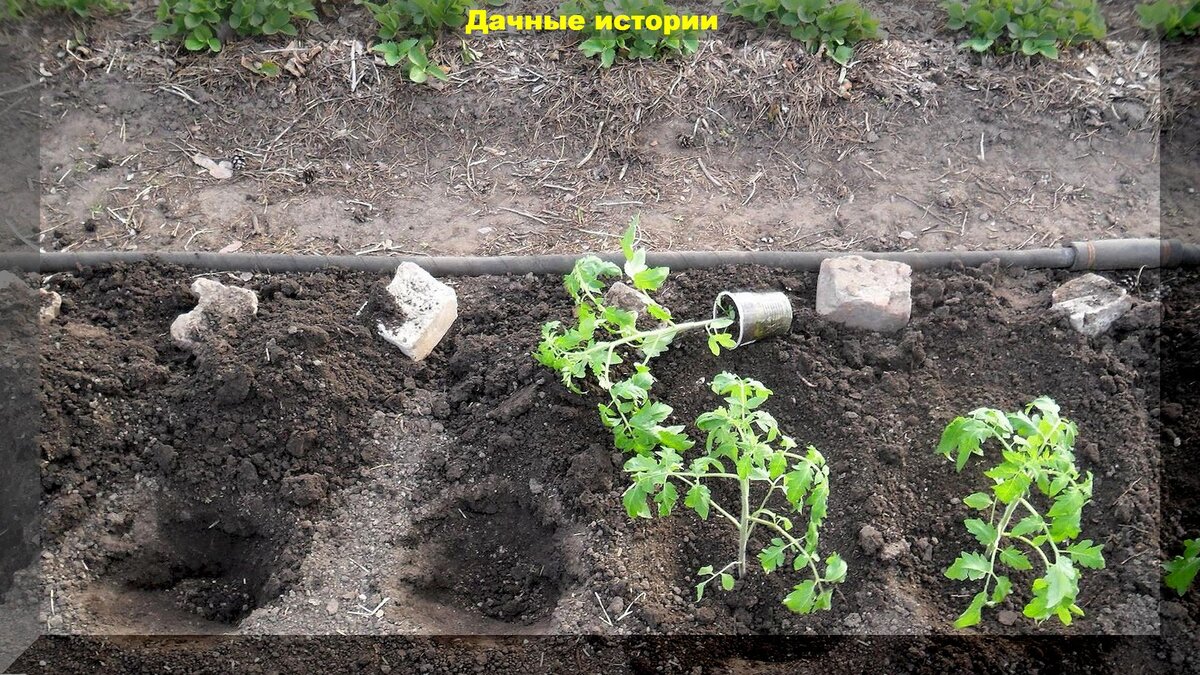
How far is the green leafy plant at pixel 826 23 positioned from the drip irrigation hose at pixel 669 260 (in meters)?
1.28

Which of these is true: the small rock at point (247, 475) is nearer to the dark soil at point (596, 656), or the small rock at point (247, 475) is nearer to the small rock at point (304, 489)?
the small rock at point (304, 489)

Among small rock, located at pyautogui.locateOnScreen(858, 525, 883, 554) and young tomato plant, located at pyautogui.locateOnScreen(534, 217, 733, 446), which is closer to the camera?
young tomato plant, located at pyautogui.locateOnScreen(534, 217, 733, 446)

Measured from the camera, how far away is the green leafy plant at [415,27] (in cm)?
437

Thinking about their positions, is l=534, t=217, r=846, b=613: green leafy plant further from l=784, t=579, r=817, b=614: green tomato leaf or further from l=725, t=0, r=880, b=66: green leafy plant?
l=725, t=0, r=880, b=66: green leafy plant

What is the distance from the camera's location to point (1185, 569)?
110 inches

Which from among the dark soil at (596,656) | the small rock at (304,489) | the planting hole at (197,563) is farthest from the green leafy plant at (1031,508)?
the planting hole at (197,563)

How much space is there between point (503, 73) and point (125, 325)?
6.81ft

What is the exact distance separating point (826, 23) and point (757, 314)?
1.90m

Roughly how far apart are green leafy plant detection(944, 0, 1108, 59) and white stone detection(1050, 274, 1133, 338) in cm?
145

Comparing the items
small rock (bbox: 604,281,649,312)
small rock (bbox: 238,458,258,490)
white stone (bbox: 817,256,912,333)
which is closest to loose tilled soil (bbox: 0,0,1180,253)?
white stone (bbox: 817,256,912,333)

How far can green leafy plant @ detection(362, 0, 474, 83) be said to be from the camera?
4.37 metres

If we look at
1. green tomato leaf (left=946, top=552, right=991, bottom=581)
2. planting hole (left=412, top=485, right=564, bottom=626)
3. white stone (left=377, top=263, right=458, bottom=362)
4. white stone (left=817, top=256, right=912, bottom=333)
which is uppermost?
white stone (left=817, top=256, right=912, bottom=333)

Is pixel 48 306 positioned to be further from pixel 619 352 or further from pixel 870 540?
pixel 870 540

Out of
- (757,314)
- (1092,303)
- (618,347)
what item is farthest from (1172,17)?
(618,347)
